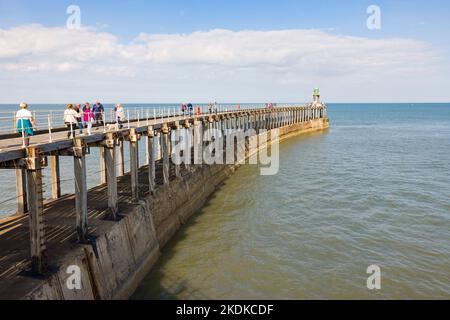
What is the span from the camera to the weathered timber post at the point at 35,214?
9938 millimetres

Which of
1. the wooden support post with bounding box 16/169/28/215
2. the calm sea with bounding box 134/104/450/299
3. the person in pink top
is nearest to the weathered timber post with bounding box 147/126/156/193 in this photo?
the calm sea with bounding box 134/104/450/299

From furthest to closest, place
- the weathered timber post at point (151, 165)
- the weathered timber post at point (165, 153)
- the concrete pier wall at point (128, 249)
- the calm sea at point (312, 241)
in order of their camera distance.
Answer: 1. the weathered timber post at point (165, 153)
2. the weathered timber post at point (151, 165)
3. the calm sea at point (312, 241)
4. the concrete pier wall at point (128, 249)

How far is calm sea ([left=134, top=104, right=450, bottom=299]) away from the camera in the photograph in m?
14.1

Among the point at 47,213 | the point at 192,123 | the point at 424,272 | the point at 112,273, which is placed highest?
the point at 192,123

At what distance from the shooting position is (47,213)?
14938mm

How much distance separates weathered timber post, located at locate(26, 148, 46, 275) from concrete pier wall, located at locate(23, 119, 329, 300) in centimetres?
58

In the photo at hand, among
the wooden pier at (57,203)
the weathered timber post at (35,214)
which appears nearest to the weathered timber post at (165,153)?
the wooden pier at (57,203)

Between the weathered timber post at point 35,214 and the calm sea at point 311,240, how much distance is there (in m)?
4.32

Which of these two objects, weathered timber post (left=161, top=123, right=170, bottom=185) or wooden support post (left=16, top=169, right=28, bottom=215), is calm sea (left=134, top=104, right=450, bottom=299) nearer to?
weathered timber post (left=161, top=123, right=170, bottom=185)

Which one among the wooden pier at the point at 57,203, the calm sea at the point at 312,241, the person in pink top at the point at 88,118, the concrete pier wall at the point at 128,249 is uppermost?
the person in pink top at the point at 88,118

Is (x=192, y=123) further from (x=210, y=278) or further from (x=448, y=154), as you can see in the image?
(x=448, y=154)

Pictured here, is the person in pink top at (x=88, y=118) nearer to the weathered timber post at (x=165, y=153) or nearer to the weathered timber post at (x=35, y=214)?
the weathered timber post at (x=35, y=214)
